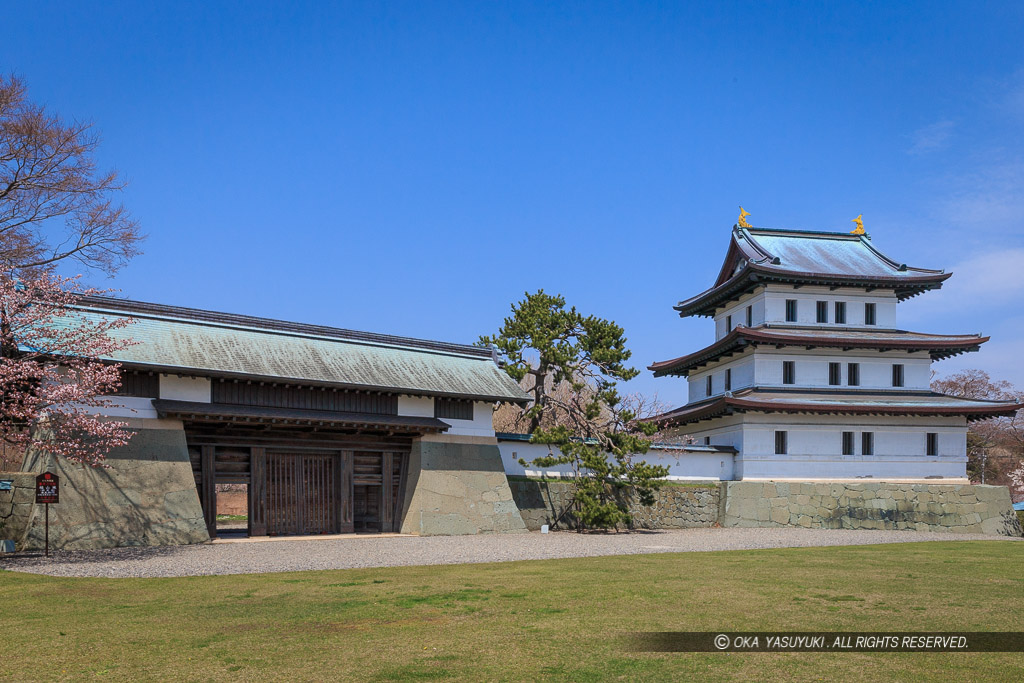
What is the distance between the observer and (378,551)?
20.2 meters

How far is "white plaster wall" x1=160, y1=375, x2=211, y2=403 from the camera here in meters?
22.0

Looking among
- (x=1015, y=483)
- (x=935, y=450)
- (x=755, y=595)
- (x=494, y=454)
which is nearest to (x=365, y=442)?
(x=494, y=454)

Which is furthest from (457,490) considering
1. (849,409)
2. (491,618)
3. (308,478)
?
(849,409)

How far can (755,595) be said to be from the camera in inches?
494

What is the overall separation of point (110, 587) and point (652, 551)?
1244 centimetres

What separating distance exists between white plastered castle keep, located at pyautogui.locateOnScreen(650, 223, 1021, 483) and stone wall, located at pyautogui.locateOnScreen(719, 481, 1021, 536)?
0.89 metres

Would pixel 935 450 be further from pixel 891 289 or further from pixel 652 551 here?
pixel 652 551

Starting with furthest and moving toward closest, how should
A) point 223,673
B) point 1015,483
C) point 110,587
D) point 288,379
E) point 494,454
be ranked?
1. point 1015,483
2. point 494,454
3. point 288,379
4. point 110,587
5. point 223,673

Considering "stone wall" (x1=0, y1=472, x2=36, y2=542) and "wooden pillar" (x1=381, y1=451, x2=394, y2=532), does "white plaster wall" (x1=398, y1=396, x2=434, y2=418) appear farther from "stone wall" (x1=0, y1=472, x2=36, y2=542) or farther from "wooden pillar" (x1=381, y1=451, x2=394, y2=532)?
"stone wall" (x1=0, y1=472, x2=36, y2=542)

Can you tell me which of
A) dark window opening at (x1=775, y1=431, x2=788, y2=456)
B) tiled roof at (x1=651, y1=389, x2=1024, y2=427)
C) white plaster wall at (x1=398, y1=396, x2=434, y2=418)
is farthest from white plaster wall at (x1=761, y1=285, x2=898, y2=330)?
white plaster wall at (x1=398, y1=396, x2=434, y2=418)

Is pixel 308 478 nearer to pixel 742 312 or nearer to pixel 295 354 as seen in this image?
pixel 295 354

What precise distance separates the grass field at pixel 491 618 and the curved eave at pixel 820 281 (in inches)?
778

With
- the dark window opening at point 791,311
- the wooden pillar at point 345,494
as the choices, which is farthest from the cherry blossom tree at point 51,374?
the dark window opening at point 791,311

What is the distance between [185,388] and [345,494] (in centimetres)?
579
